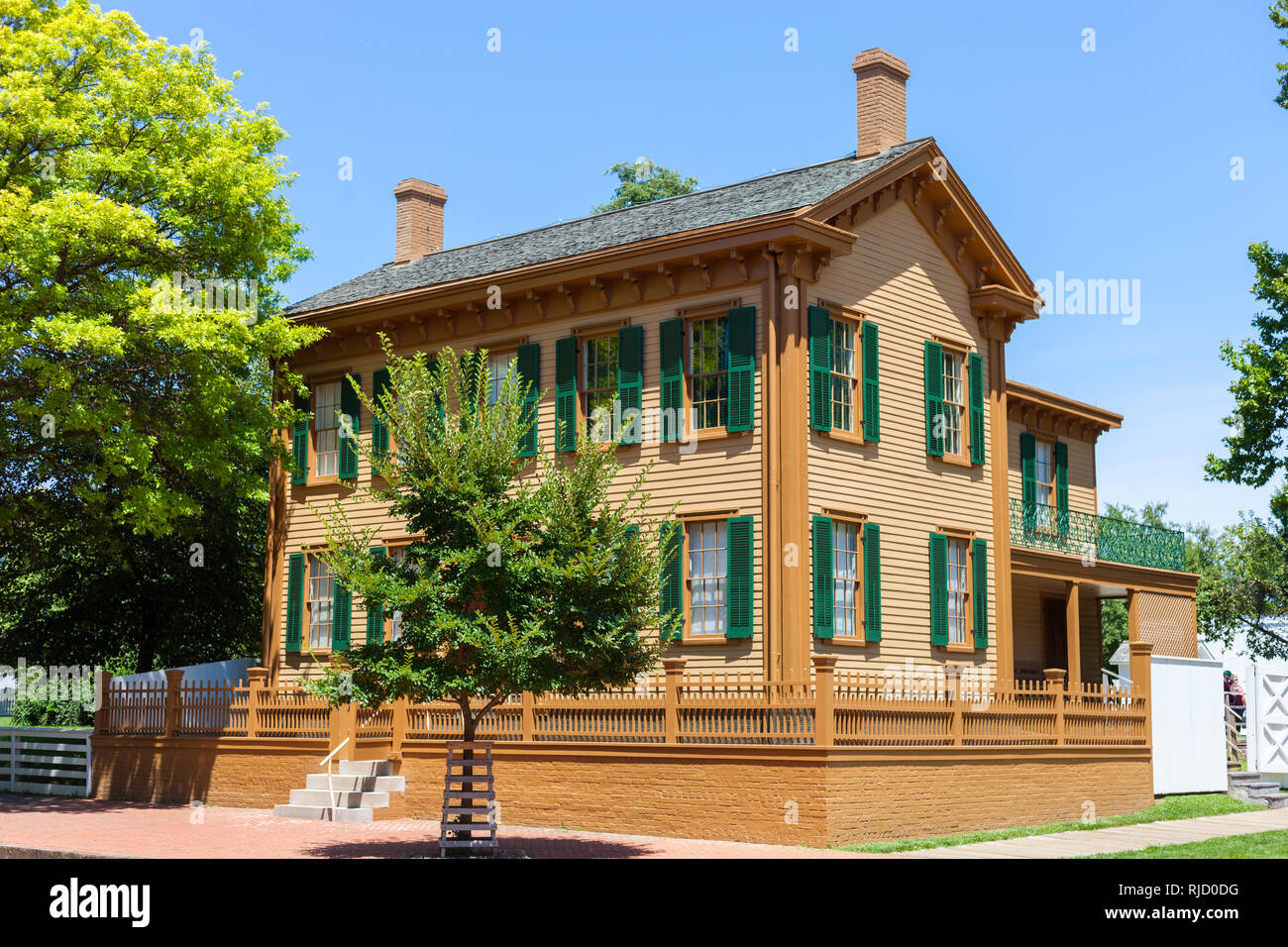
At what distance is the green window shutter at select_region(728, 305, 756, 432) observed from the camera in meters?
21.1

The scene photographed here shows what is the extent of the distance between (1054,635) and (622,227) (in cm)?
1388

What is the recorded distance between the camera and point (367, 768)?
70.5 ft

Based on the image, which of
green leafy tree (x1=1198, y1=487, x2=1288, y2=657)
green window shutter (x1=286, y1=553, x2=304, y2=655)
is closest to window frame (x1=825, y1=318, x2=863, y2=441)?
green window shutter (x1=286, y1=553, x2=304, y2=655)

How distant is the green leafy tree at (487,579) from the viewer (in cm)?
1538

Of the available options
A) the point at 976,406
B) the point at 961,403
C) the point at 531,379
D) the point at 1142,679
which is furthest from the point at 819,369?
the point at 1142,679

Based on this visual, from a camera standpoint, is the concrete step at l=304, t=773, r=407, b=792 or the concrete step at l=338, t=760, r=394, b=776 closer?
the concrete step at l=304, t=773, r=407, b=792

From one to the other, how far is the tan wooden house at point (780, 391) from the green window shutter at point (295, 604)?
1.6 inches

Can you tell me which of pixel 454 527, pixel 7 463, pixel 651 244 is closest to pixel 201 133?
pixel 7 463

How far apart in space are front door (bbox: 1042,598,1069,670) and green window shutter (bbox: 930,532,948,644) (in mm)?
8542

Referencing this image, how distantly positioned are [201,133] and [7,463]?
693cm

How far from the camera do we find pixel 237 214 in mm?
25078

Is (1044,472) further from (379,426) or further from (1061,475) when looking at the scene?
(379,426)

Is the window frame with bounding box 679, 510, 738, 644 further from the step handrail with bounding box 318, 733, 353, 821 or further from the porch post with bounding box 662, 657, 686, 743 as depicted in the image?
the step handrail with bounding box 318, 733, 353, 821

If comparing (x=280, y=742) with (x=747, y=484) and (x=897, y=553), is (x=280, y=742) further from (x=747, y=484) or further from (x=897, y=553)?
(x=897, y=553)
